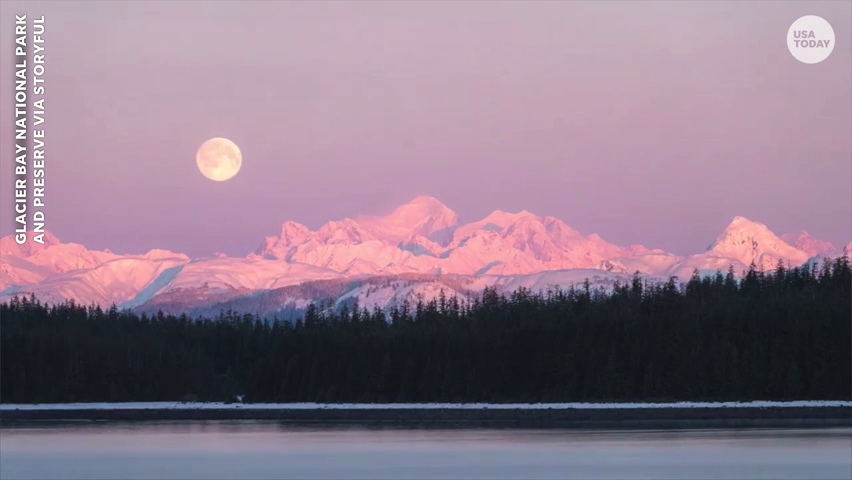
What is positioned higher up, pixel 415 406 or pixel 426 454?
pixel 415 406

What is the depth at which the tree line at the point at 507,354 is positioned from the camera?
98.2 meters

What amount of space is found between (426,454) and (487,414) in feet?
110

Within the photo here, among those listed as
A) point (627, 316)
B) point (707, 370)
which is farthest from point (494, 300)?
point (707, 370)

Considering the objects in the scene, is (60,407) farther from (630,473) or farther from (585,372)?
(630,473)

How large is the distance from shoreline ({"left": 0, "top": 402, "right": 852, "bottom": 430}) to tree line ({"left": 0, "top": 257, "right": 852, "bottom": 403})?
315 cm

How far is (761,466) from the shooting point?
52250 millimetres

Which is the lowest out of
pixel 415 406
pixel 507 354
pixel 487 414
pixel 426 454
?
pixel 426 454

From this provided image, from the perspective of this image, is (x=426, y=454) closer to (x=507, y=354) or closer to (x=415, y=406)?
(x=415, y=406)

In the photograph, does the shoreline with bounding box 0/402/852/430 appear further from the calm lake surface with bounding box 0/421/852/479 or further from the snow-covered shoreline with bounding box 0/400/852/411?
the calm lake surface with bounding box 0/421/852/479

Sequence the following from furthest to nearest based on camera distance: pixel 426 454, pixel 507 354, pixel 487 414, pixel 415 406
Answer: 1. pixel 507 354
2. pixel 415 406
3. pixel 487 414
4. pixel 426 454

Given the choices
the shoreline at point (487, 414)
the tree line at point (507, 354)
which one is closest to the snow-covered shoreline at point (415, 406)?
the shoreline at point (487, 414)

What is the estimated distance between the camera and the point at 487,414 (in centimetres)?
9400

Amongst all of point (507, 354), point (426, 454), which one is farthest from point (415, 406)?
point (426, 454)

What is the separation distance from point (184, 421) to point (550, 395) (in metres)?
26.2
